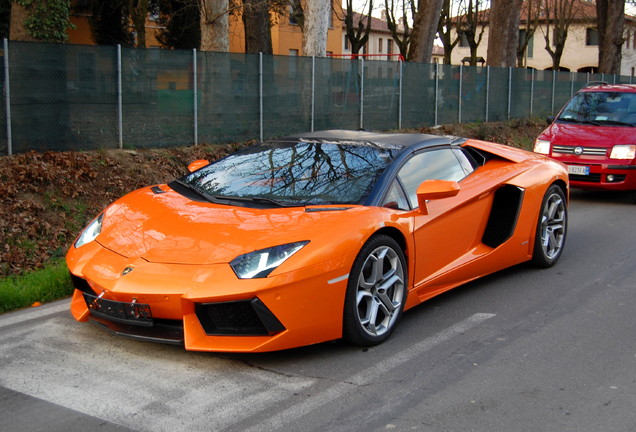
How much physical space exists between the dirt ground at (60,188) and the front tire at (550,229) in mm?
4781

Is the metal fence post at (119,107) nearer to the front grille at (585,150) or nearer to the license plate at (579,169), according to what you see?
the front grille at (585,150)

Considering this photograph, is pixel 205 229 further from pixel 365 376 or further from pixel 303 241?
pixel 365 376

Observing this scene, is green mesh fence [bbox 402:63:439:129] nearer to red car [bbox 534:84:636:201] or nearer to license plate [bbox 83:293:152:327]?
red car [bbox 534:84:636:201]

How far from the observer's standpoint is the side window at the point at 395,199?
5.06 m

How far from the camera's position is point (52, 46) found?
11.4 meters

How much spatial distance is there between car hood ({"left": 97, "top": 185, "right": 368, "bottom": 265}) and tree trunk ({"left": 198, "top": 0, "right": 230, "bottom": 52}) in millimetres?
11208

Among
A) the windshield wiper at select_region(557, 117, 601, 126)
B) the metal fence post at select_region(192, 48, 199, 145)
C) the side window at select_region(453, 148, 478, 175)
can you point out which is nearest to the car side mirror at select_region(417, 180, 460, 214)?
the side window at select_region(453, 148, 478, 175)

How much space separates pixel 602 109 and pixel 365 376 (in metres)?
9.38

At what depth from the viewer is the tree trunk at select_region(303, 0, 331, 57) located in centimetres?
1554

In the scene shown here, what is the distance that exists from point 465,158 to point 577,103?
7.22 meters

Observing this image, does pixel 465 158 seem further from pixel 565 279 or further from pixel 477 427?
pixel 477 427

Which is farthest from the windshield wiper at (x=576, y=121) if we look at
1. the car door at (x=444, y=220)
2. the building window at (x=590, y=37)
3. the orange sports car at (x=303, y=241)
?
the building window at (x=590, y=37)

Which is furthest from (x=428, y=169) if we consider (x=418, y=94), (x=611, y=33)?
(x=611, y=33)

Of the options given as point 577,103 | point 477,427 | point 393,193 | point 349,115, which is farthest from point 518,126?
point 477,427
